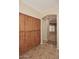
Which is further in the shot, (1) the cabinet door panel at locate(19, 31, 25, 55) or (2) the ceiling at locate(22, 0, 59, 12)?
(2) the ceiling at locate(22, 0, 59, 12)

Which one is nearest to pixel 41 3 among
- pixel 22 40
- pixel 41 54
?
pixel 22 40

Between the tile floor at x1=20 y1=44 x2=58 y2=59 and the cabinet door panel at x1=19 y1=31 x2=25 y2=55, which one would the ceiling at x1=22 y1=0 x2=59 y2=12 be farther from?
the tile floor at x1=20 y1=44 x2=58 y2=59

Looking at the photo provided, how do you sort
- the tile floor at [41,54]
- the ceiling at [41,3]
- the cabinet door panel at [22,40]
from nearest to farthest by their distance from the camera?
1. the tile floor at [41,54]
2. the cabinet door panel at [22,40]
3. the ceiling at [41,3]

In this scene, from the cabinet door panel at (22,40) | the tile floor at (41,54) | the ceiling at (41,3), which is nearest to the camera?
the tile floor at (41,54)

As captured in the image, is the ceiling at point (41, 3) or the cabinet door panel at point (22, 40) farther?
the ceiling at point (41, 3)

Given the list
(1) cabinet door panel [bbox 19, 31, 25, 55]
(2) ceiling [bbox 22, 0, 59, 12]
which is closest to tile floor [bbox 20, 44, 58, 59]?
(1) cabinet door panel [bbox 19, 31, 25, 55]

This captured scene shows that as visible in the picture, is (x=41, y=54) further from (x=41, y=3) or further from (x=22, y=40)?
(x=41, y=3)

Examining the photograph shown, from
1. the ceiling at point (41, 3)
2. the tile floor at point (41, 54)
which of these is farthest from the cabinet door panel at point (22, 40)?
the ceiling at point (41, 3)

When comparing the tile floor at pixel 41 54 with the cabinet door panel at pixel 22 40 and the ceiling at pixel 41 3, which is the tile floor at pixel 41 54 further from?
the ceiling at pixel 41 3

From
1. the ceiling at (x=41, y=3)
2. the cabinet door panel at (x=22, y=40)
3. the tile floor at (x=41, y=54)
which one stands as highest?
the ceiling at (x=41, y=3)

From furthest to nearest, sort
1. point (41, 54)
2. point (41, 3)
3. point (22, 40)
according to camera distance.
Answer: point (41, 3) < point (41, 54) < point (22, 40)

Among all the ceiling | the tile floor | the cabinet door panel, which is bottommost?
the tile floor

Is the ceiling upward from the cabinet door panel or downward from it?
upward
